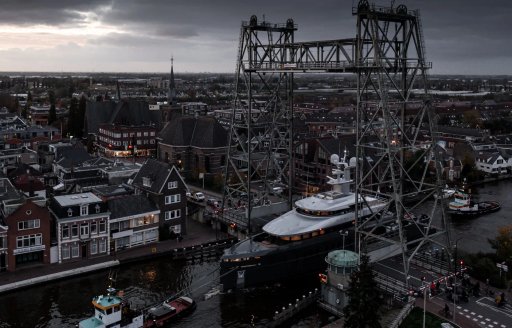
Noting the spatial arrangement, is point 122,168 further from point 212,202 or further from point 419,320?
point 419,320

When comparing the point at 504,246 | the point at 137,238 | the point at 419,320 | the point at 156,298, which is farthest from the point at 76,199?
the point at 504,246

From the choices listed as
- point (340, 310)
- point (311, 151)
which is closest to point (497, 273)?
point (340, 310)

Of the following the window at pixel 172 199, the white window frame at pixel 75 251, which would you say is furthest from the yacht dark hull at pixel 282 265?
the white window frame at pixel 75 251

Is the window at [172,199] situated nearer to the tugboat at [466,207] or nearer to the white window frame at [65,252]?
the white window frame at [65,252]

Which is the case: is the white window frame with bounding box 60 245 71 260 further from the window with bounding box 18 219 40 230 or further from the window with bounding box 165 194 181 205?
the window with bounding box 165 194 181 205

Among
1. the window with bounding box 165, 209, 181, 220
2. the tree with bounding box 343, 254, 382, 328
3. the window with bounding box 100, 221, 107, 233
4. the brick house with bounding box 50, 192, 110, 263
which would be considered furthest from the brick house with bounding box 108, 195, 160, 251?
the tree with bounding box 343, 254, 382, 328
